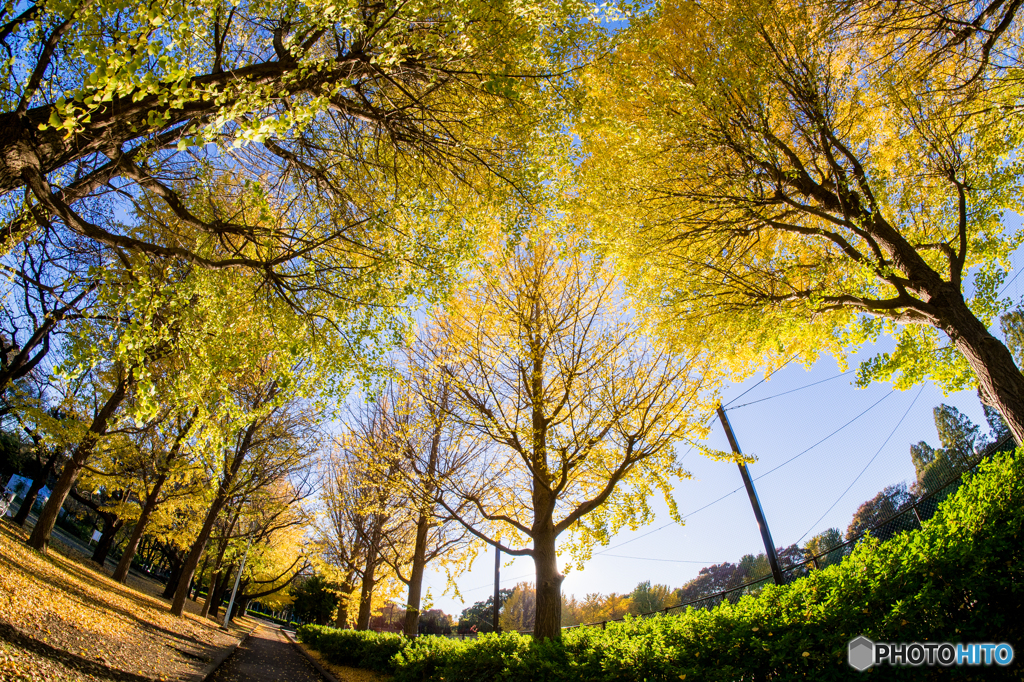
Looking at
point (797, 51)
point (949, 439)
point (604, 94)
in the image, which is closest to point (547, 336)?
point (604, 94)

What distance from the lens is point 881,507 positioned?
669 inches

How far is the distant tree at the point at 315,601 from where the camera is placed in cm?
3030

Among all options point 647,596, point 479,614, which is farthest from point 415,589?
point 479,614

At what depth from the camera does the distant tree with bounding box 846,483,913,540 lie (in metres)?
14.5

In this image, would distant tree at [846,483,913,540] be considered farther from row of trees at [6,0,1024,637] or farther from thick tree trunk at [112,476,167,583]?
thick tree trunk at [112,476,167,583]

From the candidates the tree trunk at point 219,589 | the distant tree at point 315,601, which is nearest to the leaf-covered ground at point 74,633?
the tree trunk at point 219,589

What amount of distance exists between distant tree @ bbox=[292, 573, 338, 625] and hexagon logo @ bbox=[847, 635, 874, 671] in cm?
3306

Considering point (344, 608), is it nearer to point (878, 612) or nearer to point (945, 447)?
point (878, 612)

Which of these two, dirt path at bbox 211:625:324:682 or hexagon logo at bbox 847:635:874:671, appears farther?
dirt path at bbox 211:625:324:682

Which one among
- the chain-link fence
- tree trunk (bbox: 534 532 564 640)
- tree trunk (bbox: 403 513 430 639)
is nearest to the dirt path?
tree trunk (bbox: 403 513 430 639)

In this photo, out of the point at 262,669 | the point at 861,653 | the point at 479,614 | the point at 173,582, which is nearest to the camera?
the point at 861,653

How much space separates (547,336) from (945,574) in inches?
206

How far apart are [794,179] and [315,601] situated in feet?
125

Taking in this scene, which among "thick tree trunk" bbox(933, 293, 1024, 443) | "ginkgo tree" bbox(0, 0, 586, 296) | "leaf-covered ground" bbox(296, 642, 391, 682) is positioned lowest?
"leaf-covered ground" bbox(296, 642, 391, 682)
